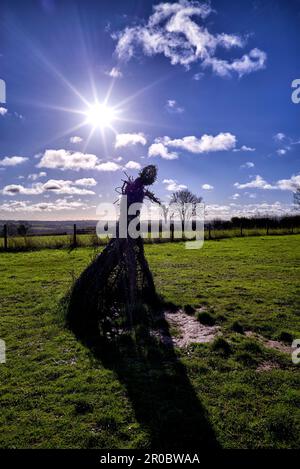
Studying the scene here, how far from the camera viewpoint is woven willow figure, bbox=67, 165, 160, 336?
645cm

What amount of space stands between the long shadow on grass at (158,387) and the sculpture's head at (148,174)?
3.39 meters

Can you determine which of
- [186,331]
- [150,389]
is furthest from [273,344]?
[150,389]

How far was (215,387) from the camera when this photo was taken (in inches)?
160

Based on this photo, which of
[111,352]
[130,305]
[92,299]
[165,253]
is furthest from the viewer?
[165,253]

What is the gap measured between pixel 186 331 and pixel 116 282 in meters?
1.98

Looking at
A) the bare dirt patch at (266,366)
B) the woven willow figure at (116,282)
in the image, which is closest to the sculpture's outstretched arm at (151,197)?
the woven willow figure at (116,282)

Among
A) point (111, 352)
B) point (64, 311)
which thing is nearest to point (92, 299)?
point (64, 311)

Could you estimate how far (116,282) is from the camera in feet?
23.5

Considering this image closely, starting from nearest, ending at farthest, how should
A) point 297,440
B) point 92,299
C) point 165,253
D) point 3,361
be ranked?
1. point 297,440
2. point 3,361
3. point 92,299
4. point 165,253

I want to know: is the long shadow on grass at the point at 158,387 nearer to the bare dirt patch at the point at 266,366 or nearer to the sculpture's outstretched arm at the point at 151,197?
the bare dirt patch at the point at 266,366

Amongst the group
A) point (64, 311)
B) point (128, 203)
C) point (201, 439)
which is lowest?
point (201, 439)

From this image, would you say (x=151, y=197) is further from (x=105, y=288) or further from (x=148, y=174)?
(x=105, y=288)

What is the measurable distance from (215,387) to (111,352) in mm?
1841

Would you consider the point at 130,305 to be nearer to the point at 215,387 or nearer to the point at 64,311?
the point at 64,311
